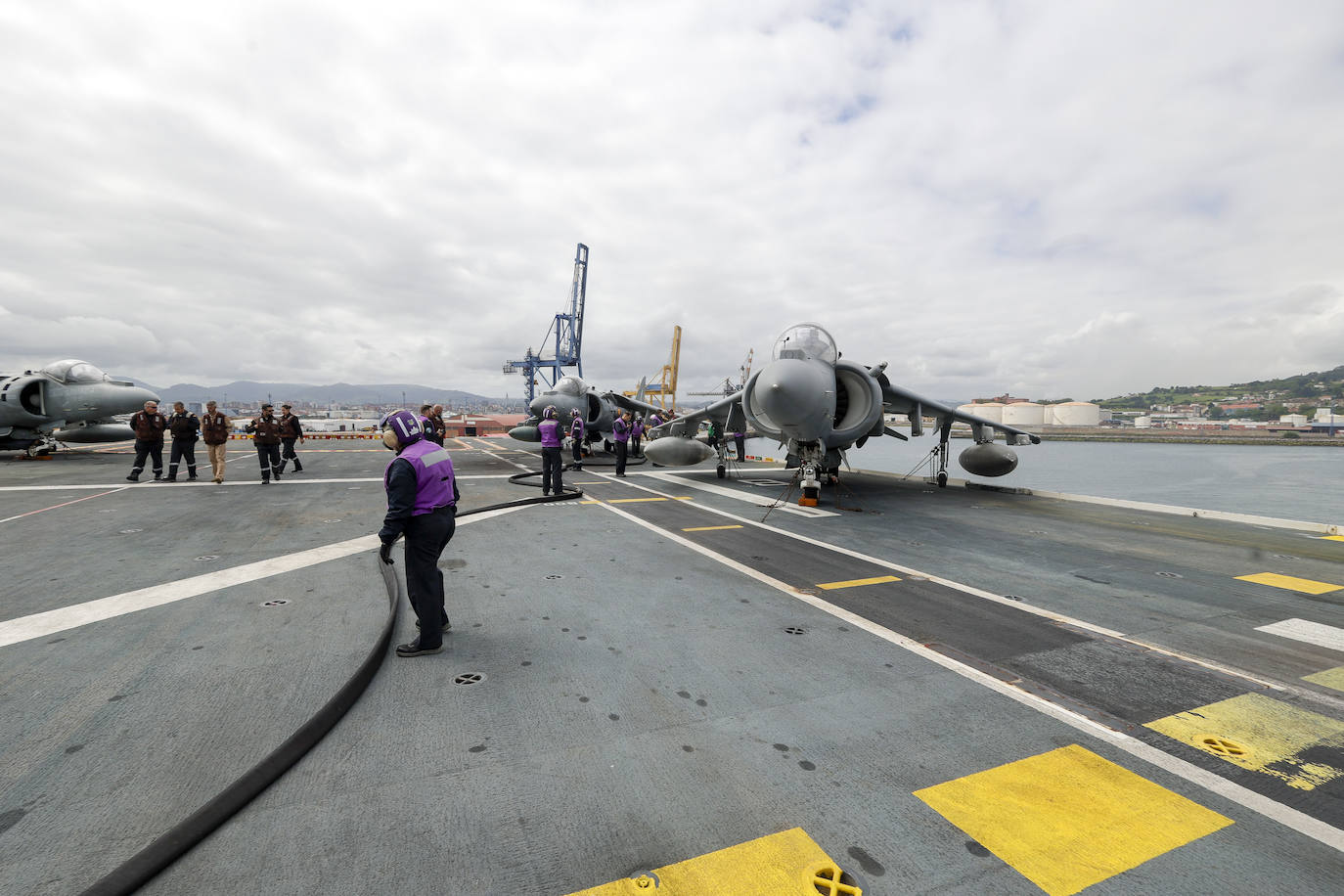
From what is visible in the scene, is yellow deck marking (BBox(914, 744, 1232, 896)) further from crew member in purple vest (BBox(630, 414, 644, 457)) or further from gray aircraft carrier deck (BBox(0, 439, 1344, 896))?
crew member in purple vest (BBox(630, 414, 644, 457))

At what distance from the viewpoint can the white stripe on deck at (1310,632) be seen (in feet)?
13.9

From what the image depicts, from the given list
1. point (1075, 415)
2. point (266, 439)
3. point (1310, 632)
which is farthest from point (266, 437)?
point (1075, 415)

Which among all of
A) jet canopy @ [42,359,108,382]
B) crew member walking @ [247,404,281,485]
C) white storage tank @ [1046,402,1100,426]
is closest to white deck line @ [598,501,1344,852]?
crew member walking @ [247,404,281,485]

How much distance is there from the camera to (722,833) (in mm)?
2197

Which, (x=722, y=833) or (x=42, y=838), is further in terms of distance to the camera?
(x=722, y=833)

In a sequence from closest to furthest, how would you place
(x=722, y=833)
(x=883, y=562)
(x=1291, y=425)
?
(x=722, y=833), (x=883, y=562), (x=1291, y=425)

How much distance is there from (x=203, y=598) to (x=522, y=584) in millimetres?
2764

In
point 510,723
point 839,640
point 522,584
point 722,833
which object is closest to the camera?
point 722,833

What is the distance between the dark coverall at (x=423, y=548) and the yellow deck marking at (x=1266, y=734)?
4623 millimetres

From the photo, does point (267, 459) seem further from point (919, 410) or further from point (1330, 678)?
point (1330, 678)

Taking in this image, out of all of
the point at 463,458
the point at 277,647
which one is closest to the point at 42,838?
the point at 277,647

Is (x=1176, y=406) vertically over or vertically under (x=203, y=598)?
over

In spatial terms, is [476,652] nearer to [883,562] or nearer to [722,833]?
[722,833]

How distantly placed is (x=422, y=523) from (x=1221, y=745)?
5.02 m
